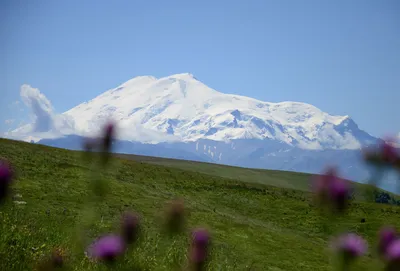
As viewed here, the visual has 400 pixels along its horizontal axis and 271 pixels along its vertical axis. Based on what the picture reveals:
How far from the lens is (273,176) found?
291 feet

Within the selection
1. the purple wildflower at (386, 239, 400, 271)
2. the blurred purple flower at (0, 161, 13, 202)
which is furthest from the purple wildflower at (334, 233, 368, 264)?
the blurred purple flower at (0, 161, 13, 202)

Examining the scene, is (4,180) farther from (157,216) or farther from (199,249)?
(157,216)

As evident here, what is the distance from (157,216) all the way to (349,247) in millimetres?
9663

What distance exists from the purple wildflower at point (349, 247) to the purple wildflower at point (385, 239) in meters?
0.28

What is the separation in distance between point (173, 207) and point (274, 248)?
19.9 metres

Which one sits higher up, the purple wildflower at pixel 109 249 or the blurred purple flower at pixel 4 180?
the blurred purple flower at pixel 4 180

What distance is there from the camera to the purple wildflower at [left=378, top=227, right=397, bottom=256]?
13.0 ft

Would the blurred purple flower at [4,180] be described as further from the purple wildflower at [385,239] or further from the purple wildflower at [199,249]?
the purple wildflower at [385,239]

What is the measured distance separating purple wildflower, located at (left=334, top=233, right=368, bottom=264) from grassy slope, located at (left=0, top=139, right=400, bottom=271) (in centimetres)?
33

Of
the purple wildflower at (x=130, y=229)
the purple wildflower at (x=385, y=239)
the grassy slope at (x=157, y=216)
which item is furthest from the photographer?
the grassy slope at (x=157, y=216)

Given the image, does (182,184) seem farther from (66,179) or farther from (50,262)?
(50,262)

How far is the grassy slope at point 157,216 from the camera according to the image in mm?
13363

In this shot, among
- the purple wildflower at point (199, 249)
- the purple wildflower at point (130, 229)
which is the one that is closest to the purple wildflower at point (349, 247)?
the purple wildflower at point (199, 249)

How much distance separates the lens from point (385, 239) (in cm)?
404
